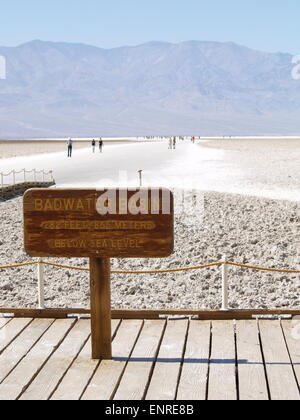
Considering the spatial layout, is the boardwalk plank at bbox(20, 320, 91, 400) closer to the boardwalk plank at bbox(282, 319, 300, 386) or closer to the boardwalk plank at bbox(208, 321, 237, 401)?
the boardwalk plank at bbox(208, 321, 237, 401)

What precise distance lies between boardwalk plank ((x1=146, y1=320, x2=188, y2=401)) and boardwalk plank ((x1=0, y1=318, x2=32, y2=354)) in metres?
1.90

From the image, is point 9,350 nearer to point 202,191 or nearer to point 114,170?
point 202,191

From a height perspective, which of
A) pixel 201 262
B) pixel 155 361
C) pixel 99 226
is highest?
pixel 99 226

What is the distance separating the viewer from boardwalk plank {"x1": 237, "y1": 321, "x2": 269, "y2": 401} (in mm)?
6609

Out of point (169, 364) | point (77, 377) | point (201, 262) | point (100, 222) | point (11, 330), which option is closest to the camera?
point (77, 377)

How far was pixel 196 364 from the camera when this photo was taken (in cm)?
746

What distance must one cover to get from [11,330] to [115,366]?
1.92 metres

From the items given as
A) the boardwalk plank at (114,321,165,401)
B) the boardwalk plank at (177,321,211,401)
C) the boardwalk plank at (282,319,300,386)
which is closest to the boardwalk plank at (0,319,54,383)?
the boardwalk plank at (114,321,165,401)

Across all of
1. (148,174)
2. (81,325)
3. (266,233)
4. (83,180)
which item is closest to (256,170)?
(148,174)

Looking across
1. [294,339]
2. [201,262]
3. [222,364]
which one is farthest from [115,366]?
[201,262]

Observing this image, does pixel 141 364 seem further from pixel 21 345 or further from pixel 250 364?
pixel 21 345

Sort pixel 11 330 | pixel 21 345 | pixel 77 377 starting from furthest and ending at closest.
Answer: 1. pixel 11 330
2. pixel 21 345
3. pixel 77 377

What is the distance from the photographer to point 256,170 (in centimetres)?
4394

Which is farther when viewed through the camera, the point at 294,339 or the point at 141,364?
the point at 294,339
